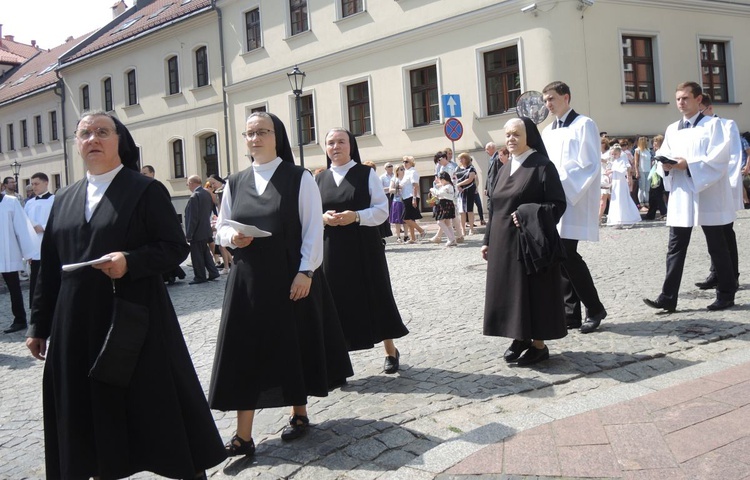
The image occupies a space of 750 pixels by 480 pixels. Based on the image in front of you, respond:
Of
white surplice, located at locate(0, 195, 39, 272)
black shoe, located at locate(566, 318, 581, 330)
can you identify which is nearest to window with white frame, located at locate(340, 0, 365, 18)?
white surplice, located at locate(0, 195, 39, 272)

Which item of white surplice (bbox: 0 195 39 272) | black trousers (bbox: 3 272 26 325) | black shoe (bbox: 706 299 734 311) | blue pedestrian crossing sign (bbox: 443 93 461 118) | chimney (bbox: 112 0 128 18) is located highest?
chimney (bbox: 112 0 128 18)

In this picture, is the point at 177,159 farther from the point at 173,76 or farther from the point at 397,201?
the point at 397,201

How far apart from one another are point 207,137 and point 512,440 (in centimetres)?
3003

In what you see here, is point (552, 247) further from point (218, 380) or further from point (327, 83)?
point (327, 83)

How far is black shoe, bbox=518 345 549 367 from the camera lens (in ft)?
16.7

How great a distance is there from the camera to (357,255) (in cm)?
521

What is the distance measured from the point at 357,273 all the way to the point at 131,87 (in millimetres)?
33354

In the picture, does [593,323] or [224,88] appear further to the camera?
[224,88]

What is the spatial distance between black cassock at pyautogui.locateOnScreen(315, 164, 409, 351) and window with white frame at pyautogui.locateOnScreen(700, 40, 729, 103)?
20.9 metres

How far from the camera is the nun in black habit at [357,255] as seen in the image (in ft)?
16.8

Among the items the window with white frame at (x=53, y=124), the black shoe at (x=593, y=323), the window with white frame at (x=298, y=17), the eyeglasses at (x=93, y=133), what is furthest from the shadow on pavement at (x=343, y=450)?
the window with white frame at (x=53, y=124)

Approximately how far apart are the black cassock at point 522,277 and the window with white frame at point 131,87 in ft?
109

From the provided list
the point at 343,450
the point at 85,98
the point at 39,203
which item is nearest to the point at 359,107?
the point at 39,203

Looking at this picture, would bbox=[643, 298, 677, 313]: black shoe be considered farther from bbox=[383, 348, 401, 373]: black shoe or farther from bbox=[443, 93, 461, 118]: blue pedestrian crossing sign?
bbox=[443, 93, 461, 118]: blue pedestrian crossing sign
